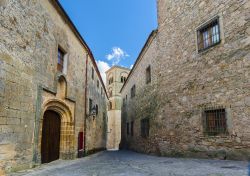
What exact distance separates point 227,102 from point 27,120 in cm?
596

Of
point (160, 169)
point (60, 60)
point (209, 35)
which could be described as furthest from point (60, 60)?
point (160, 169)

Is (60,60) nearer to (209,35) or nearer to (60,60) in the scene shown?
(60,60)

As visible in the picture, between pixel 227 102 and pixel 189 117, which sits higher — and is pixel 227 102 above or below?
above

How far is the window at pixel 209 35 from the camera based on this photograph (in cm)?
722

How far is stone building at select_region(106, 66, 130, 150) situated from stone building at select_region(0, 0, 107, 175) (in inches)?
978

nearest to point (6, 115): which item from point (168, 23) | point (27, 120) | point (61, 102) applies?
point (27, 120)

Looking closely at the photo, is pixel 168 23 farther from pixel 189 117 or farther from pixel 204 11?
pixel 189 117

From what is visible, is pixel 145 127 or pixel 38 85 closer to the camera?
pixel 38 85

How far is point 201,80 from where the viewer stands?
7496 millimetres

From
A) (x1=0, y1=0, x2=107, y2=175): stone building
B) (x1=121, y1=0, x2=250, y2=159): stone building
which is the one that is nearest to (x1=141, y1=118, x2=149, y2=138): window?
(x1=121, y1=0, x2=250, y2=159): stone building

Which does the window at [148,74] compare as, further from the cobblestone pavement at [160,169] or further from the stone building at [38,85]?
the cobblestone pavement at [160,169]

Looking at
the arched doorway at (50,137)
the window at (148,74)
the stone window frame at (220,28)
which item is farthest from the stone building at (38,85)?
the stone window frame at (220,28)

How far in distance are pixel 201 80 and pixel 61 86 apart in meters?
5.46

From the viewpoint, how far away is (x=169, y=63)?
938 cm
